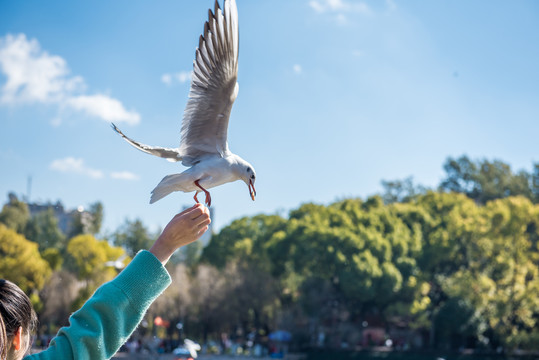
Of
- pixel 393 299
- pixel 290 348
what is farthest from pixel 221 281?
pixel 393 299

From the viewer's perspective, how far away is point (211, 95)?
3.50 m

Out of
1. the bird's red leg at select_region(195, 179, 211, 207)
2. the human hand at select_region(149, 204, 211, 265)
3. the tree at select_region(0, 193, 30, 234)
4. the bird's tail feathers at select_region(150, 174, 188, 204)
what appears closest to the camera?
the human hand at select_region(149, 204, 211, 265)

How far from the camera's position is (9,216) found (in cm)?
3775

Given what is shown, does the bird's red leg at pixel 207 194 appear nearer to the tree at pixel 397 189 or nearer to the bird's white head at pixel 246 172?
the bird's white head at pixel 246 172

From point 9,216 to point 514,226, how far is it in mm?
28637

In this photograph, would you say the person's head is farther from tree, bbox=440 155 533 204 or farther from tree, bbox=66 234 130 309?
tree, bbox=440 155 533 204

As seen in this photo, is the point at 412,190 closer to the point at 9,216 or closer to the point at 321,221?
the point at 321,221

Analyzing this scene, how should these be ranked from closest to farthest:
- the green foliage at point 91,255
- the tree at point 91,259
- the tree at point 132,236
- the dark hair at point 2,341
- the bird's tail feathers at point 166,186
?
1. the dark hair at point 2,341
2. the bird's tail feathers at point 166,186
3. the tree at point 91,259
4. the green foliage at point 91,255
5. the tree at point 132,236

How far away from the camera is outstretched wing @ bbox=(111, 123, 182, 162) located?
2.91 m

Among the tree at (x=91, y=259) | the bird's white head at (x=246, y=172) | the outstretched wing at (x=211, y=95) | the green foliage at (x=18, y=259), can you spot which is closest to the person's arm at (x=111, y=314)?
the bird's white head at (x=246, y=172)

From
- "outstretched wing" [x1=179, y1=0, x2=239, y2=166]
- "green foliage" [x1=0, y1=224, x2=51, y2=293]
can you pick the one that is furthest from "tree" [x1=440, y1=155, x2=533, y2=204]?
"outstretched wing" [x1=179, y1=0, x2=239, y2=166]

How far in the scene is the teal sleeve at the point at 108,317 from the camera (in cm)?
151

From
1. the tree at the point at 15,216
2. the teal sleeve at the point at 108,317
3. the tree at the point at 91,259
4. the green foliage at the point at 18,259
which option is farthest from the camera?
the tree at the point at 15,216

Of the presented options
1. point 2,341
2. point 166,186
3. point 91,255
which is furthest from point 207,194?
point 91,255
